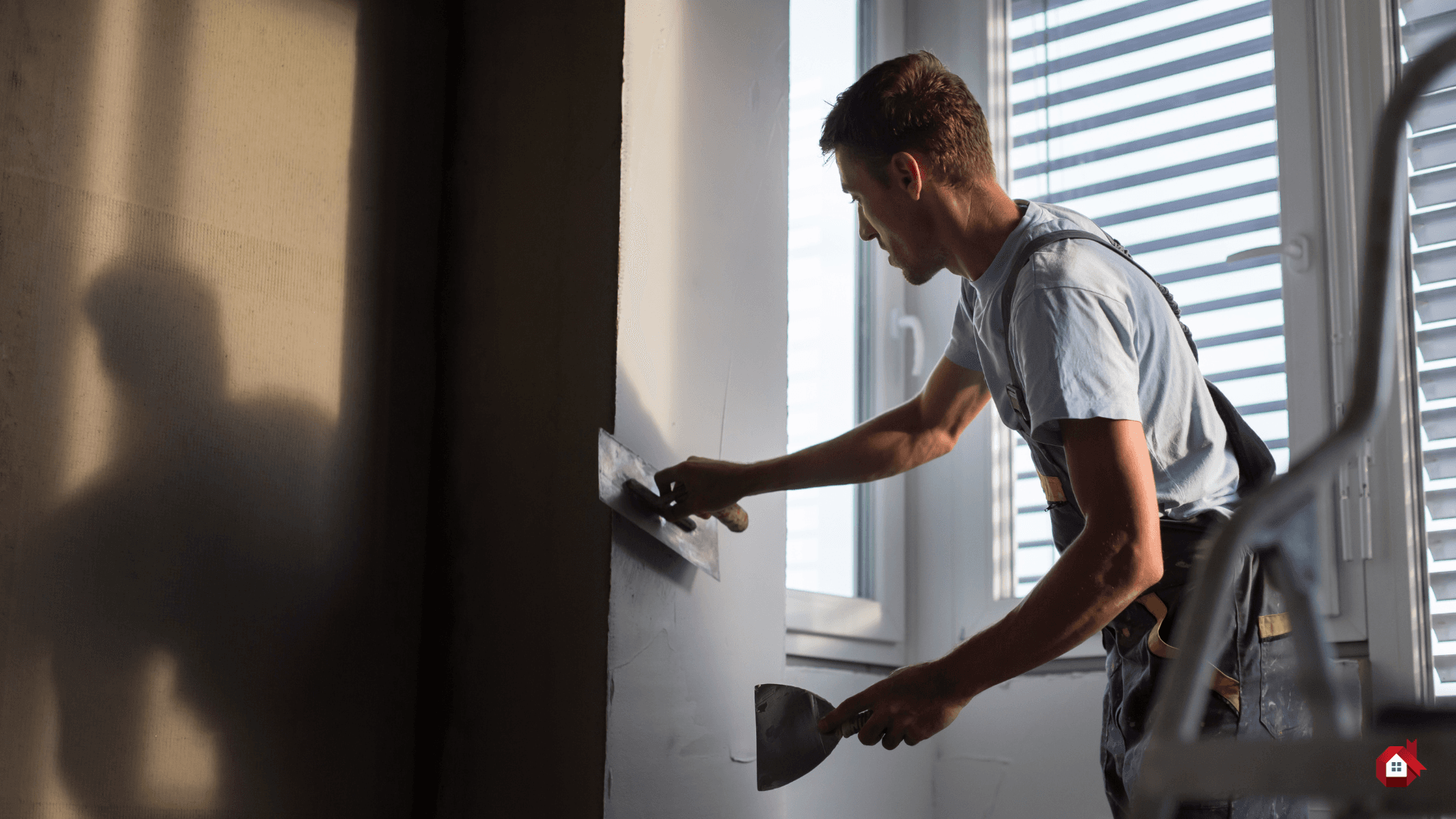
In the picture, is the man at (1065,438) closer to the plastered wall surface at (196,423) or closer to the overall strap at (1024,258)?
the overall strap at (1024,258)

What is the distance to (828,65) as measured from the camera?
2064 millimetres

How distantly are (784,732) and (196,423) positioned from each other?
0.73m

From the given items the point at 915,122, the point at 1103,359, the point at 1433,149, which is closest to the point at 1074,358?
the point at 1103,359

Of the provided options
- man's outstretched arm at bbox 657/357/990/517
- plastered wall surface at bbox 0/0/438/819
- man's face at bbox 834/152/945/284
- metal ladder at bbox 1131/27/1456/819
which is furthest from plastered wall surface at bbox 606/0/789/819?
metal ladder at bbox 1131/27/1456/819

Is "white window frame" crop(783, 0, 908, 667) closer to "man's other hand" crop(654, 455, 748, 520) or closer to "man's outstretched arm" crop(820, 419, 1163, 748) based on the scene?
"man's other hand" crop(654, 455, 748, 520)

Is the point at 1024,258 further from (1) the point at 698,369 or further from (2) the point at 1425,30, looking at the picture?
(2) the point at 1425,30

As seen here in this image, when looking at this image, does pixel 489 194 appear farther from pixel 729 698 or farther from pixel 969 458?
pixel 969 458

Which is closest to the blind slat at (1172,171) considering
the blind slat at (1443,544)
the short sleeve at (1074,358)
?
the blind slat at (1443,544)

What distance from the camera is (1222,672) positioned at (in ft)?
3.68

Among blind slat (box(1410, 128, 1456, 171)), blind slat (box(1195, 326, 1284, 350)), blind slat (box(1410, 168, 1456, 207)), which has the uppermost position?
blind slat (box(1410, 128, 1456, 171))

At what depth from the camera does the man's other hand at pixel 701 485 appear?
1.36 metres

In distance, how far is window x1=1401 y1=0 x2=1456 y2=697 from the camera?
1541 mm

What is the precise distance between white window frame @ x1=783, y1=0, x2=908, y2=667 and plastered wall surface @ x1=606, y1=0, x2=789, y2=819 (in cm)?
29

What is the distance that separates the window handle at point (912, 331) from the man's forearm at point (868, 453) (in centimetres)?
54
